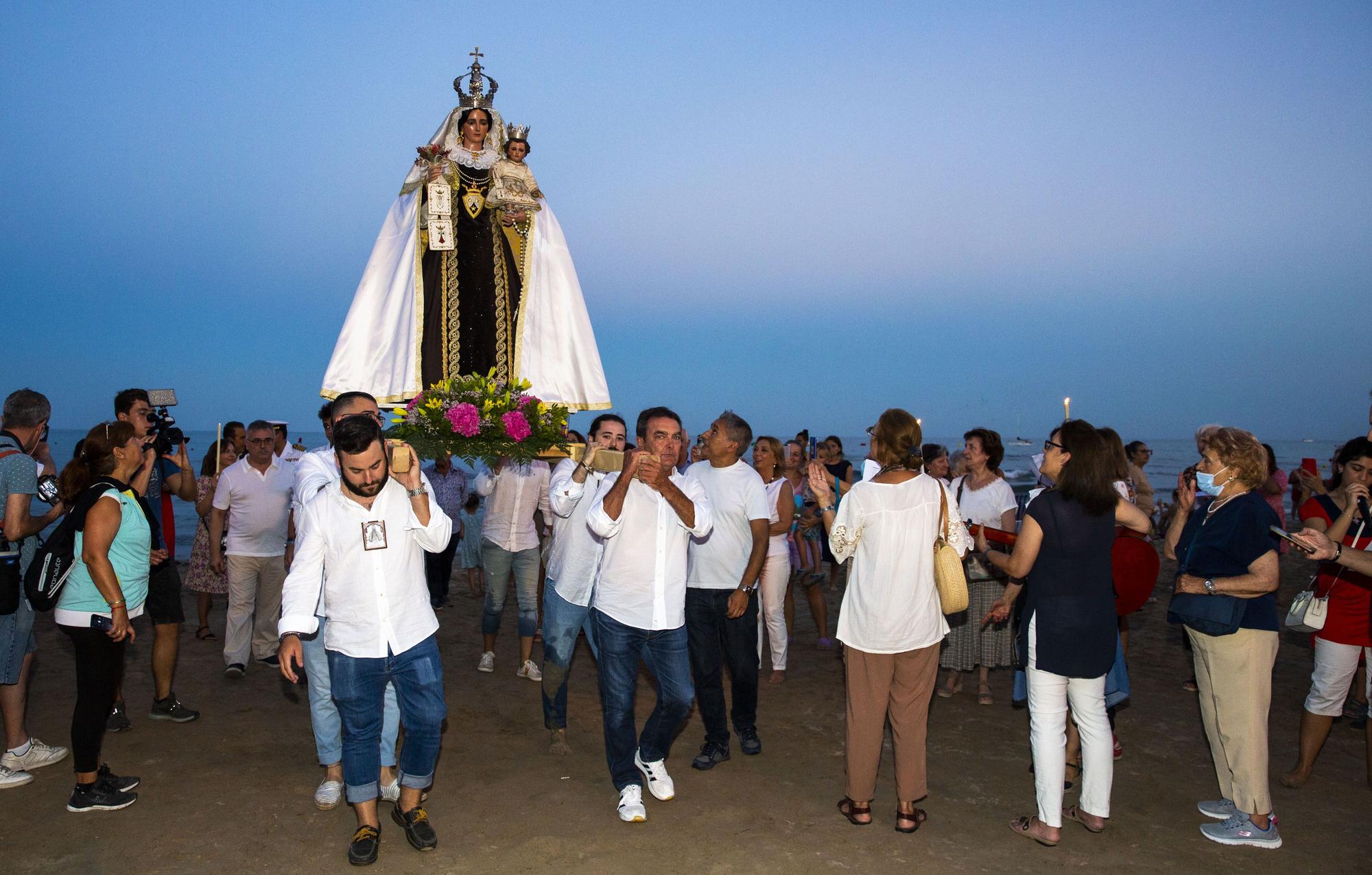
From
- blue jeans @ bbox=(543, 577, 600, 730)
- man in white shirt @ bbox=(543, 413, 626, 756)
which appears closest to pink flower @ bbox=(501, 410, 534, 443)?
man in white shirt @ bbox=(543, 413, 626, 756)

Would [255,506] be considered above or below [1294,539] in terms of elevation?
below

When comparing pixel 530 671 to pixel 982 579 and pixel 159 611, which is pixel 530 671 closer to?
pixel 159 611

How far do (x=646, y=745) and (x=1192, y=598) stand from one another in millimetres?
2985

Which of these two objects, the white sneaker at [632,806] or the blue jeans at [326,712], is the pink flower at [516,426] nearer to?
the blue jeans at [326,712]

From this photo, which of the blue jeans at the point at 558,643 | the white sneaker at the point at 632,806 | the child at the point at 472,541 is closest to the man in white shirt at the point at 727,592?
the blue jeans at the point at 558,643

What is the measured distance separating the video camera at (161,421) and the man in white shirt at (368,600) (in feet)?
9.21

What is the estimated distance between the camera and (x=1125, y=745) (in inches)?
236

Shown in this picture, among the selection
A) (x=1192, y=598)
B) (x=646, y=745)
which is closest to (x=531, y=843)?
(x=646, y=745)

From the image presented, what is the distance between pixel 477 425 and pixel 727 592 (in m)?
2.05

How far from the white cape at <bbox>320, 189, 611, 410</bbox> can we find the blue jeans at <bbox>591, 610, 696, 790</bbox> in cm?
159

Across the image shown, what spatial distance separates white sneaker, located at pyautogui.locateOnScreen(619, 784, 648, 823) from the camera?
464 centimetres

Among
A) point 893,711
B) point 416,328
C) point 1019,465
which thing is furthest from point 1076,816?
point 1019,465

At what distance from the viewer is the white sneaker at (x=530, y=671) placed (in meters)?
7.43

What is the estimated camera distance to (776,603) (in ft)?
24.5
